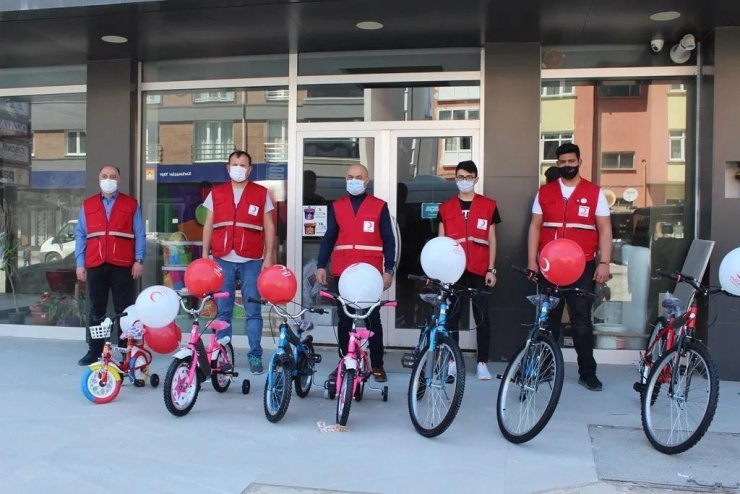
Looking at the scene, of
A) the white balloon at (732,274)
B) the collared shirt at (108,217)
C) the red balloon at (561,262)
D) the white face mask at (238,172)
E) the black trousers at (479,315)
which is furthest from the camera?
the collared shirt at (108,217)

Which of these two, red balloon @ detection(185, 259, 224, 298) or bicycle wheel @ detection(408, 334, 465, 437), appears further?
red balloon @ detection(185, 259, 224, 298)

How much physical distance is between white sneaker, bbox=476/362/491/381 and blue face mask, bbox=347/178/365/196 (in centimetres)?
181

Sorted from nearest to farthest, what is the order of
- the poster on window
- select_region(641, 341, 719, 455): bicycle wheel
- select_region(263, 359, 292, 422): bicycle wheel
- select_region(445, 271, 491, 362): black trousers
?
select_region(641, 341, 719, 455): bicycle wheel → select_region(263, 359, 292, 422): bicycle wheel → select_region(445, 271, 491, 362): black trousers → the poster on window

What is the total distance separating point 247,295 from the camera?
6035 millimetres

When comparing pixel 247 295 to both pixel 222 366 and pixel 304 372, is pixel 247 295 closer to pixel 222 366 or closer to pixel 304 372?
pixel 222 366

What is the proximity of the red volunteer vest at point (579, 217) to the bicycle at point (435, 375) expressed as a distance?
154cm

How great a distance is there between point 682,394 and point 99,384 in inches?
152

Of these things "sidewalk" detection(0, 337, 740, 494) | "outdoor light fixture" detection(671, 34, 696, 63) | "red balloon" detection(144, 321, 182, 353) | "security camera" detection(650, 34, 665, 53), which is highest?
"security camera" detection(650, 34, 665, 53)

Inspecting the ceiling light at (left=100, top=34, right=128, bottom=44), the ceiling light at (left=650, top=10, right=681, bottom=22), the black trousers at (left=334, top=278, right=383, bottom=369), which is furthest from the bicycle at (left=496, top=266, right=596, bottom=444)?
the ceiling light at (left=100, top=34, right=128, bottom=44)

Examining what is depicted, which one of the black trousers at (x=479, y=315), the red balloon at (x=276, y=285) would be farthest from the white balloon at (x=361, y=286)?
the black trousers at (x=479, y=315)

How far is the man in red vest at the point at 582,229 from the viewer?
549 centimetres

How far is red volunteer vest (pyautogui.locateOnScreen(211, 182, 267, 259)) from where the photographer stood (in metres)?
5.86

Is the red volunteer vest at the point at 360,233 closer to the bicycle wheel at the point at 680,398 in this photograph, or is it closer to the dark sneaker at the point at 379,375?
the dark sneaker at the point at 379,375

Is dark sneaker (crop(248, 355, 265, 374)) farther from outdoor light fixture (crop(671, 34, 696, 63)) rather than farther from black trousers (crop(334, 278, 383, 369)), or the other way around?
outdoor light fixture (crop(671, 34, 696, 63))
